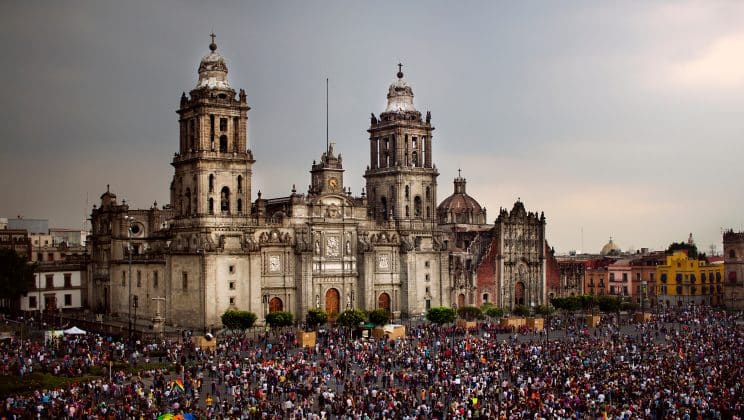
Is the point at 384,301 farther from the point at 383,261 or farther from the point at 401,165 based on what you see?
the point at 401,165

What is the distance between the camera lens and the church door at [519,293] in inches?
3583

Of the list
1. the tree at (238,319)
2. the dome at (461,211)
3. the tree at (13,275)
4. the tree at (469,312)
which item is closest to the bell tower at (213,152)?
the tree at (238,319)

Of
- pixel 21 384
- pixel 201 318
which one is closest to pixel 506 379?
pixel 21 384

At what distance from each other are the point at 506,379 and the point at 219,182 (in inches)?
1292

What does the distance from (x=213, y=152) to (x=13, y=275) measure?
70.5 feet

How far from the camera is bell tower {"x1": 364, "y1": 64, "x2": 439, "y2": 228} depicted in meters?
85.9

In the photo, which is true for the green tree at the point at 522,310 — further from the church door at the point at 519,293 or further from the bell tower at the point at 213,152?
the bell tower at the point at 213,152

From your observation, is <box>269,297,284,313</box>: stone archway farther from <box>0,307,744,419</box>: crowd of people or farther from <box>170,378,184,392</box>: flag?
<box>170,378,184,392</box>: flag

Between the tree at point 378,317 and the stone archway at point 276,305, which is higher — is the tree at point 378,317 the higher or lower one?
the lower one

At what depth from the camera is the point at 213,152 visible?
7438 cm

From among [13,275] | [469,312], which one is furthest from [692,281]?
[13,275]

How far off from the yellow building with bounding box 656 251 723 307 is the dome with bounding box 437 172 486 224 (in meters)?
20.8

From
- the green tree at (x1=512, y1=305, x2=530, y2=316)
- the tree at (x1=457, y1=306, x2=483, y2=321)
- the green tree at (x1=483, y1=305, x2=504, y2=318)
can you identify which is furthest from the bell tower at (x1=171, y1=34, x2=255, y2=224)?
the green tree at (x1=512, y1=305, x2=530, y2=316)

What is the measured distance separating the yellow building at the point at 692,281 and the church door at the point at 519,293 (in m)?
20.3
